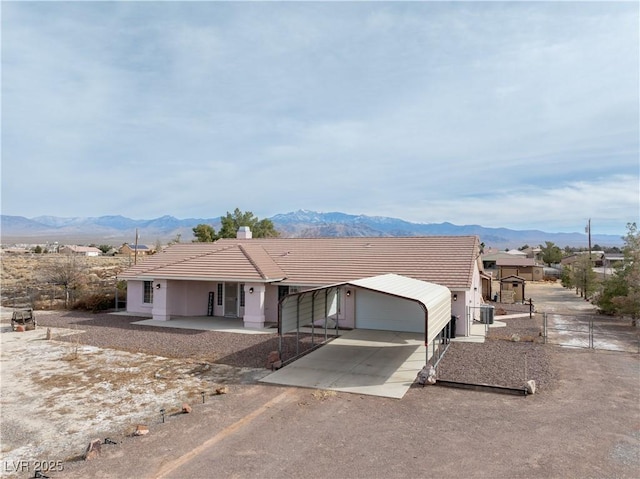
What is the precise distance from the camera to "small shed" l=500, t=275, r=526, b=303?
1225 inches

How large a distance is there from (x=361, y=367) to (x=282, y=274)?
9459mm

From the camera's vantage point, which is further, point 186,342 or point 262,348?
point 186,342

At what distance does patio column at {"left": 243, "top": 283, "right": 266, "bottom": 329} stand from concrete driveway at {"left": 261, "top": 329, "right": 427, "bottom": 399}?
446cm

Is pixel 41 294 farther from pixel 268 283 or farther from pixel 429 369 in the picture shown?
pixel 429 369

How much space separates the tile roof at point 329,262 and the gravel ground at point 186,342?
121 inches

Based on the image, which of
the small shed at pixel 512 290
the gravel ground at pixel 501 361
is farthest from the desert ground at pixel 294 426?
the small shed at pixel 512 290

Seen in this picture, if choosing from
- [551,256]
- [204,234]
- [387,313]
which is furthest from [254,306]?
[551,256]

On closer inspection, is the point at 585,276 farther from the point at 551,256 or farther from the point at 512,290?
the point at 551,256

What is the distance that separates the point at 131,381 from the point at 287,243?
53.3ft

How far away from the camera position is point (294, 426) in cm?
886

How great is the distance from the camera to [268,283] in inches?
847

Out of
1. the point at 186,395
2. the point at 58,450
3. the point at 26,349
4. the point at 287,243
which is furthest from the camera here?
the point at 287,243

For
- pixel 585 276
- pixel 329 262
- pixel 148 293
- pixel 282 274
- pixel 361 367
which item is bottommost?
pixel 361 367

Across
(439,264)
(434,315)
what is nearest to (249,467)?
(434,315)
